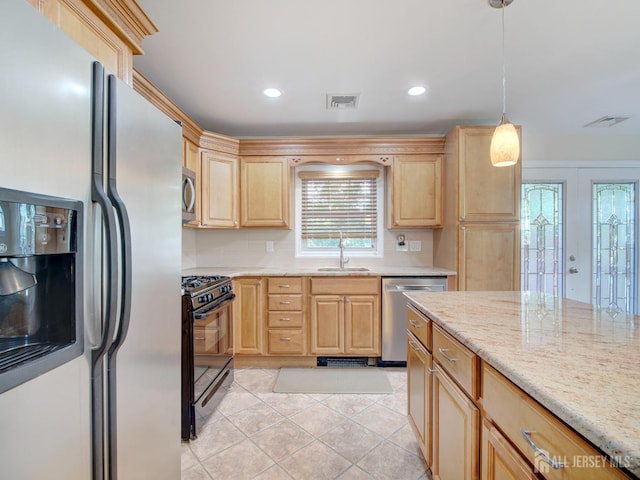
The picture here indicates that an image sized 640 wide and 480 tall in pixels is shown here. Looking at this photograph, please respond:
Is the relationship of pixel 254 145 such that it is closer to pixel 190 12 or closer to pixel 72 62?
pixel 190 12

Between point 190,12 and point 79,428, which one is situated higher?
point 190,12

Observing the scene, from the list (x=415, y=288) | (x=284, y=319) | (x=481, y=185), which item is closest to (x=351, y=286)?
(x=415, y=288)

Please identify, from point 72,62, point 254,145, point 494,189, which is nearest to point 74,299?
point 72,62

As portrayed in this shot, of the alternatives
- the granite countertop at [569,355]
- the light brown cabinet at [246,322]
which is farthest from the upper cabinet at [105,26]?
the light brown cabinet at [246,322]

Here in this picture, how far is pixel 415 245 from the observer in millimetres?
3443

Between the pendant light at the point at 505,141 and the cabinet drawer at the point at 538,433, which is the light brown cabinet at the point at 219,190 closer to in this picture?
the pendant light at the point at 505,141

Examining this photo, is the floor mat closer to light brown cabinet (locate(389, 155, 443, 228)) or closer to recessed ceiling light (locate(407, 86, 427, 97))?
light brown cabinet (locate(389, 155, 443, 228))

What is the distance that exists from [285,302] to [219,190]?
4.43 ft

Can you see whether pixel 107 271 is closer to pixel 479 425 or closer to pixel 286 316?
pixel 479 425

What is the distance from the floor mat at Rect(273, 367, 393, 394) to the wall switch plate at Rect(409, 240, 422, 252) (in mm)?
1423

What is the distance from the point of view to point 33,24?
0.64 m

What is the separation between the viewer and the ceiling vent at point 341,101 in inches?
98.3

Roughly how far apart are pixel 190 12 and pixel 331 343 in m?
2.74

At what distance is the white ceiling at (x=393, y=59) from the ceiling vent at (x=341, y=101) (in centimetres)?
6
